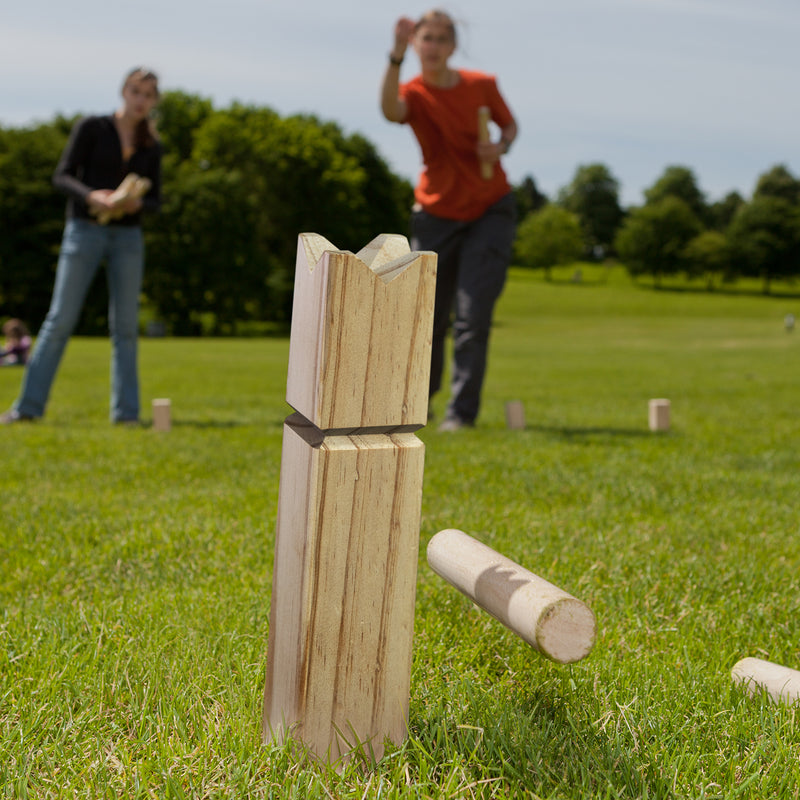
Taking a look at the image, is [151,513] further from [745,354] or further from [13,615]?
[745,354]

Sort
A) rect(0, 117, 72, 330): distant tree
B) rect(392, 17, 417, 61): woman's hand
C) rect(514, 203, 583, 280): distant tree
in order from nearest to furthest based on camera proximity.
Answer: rect(392, 17, 417, 61): woman's hand
rect(0, 117, 72, 330): distant tree
rect(514, 203, 583, 280): distant tree

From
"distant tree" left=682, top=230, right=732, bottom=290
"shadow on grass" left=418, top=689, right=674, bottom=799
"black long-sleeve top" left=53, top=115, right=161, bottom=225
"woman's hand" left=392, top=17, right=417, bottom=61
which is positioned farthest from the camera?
"distant tree" left=682, top=230, right=732, bottom=290

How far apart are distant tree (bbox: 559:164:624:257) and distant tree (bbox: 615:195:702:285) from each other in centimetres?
2282

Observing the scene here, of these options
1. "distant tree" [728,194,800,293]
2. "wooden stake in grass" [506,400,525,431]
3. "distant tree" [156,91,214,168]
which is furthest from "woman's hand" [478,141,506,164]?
"distant tree" [728,194,800,293]

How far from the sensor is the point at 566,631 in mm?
1527

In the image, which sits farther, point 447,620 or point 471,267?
point 471,267

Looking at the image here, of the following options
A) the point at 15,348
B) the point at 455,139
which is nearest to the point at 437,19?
the point at 455,139

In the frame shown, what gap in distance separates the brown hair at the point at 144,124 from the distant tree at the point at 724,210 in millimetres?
117665

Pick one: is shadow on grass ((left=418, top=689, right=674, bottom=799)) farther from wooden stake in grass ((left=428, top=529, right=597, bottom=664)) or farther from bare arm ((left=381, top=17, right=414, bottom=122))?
bare arm ((left=381, top=17, right=414, bottom=122))

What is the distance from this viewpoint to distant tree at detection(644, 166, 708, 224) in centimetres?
11606

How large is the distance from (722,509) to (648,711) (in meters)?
2.50

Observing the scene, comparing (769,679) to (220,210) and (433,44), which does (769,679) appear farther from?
(220,210)

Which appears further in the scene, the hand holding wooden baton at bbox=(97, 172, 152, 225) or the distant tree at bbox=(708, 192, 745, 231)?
the distant tree at bbox=(708, 192, 745, 231)

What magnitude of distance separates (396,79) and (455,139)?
693 millimetres
